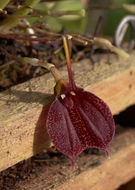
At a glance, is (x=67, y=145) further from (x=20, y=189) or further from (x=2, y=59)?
(x=2, y=59)

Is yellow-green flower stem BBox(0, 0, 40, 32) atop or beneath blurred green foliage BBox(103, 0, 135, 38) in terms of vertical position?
atop

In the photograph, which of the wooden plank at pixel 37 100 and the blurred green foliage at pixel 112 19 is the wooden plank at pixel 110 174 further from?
the blurred green foliage at pixel 112 19

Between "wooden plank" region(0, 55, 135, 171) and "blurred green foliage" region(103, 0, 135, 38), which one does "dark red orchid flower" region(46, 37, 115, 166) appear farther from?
"blurred green foliage" region(103, 0, 135, 38)

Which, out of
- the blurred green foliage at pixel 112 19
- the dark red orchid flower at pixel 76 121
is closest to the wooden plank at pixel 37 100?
the dark red orchid flower at pixel 76 121

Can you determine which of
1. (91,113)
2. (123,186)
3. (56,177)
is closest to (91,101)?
(91,113)

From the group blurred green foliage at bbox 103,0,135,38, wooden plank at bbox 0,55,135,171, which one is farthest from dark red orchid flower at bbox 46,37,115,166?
blurred green foliage at bbox 103,0,135,38

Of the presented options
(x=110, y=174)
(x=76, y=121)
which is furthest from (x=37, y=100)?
(x=110, y=174)
